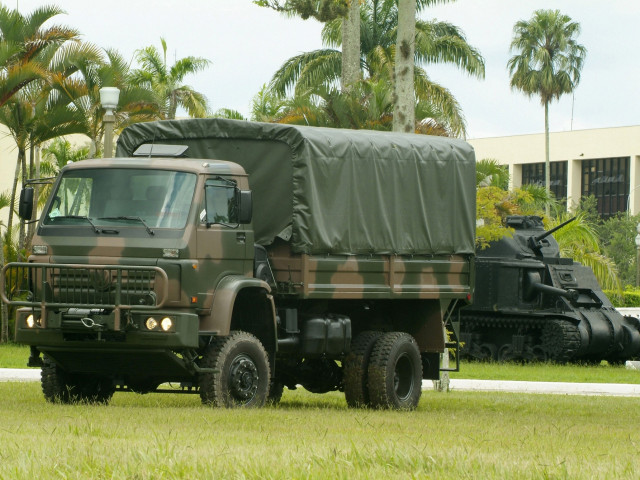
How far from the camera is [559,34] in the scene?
7462 cm

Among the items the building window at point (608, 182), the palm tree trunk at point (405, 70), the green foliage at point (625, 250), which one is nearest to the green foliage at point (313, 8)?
the palm tree trunk at point (405, 70)

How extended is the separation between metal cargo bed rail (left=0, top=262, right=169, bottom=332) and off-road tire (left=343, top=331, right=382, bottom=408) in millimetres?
3424

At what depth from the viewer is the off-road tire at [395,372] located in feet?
52.7

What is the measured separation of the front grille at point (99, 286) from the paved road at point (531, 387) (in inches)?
327

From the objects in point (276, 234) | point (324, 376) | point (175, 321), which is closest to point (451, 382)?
point (324, 376)

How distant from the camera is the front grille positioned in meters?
13.5

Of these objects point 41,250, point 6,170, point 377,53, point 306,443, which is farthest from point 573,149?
point 306,443

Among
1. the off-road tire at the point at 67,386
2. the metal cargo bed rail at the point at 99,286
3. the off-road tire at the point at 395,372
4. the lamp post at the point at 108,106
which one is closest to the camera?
the metal cargo bed rail at the point at 99,286

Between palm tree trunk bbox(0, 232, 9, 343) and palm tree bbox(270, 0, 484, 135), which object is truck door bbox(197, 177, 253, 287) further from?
palm tree bbox(270, 0, 484, 135)

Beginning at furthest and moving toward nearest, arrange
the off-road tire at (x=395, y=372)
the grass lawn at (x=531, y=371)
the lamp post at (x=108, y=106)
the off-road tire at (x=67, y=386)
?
1. the grass lawn at (x=531, y=371)
2. the lamp post at (x=108, y=106)
3. the off-road tire at (x=395, y=372)
4. the off-road tire at (x=67, y=386)

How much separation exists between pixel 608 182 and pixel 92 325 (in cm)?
8575

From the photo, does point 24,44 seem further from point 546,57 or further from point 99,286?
point 546,57

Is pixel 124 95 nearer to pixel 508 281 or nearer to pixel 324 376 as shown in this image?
pixel 508 281

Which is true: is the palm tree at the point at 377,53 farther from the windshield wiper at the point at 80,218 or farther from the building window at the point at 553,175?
the building window at the point at 553,175
